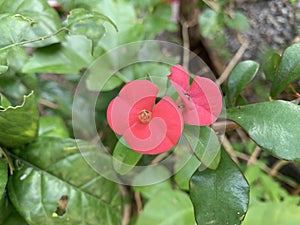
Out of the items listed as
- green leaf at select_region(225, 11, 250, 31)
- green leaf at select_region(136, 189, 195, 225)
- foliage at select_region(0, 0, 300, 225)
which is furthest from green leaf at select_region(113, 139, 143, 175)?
green leaf at select_region(225, 11, 250, 31)

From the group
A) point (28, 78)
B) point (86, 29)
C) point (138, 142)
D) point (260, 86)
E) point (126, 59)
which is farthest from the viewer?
point (260, 86)

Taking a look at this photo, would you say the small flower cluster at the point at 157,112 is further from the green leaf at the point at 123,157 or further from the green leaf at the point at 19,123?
the green leaf at the point at 19,123

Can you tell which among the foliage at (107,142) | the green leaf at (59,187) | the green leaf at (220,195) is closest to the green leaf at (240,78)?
the foliage at (107,142)

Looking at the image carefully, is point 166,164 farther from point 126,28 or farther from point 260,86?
point 260,86

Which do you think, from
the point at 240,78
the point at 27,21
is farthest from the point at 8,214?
the point at 240,78

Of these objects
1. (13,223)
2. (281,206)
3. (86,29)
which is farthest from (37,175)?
(281,206)

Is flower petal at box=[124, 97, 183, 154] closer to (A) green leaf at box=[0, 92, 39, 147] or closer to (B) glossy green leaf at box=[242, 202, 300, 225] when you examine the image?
(A) green leaf at box=[0, 92, 39, 147]

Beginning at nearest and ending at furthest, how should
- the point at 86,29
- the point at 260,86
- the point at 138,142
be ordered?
the point at 138,142 → the point at 86,29 → the point at 260,86
